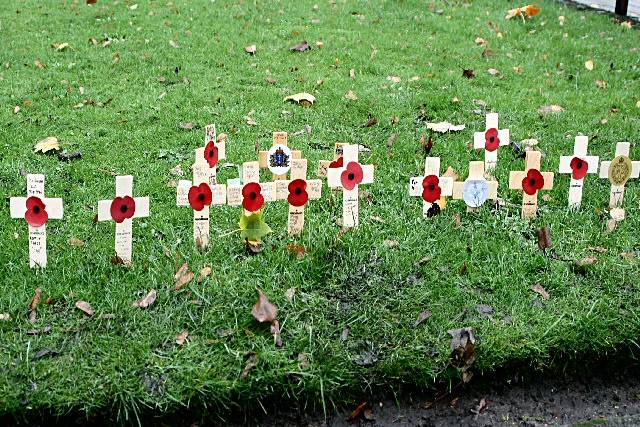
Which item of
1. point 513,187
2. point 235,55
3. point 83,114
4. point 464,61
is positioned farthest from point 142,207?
point 464,61

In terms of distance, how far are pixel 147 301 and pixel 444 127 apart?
268 cm

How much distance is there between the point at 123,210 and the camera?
312cm

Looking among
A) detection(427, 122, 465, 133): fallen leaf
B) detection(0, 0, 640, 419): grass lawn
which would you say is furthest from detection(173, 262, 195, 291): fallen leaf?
detection(427, 122, 465, 133): fallen leaf

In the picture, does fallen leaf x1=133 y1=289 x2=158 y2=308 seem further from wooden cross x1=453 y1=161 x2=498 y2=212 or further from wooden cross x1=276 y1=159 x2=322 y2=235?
wooden cross x1=453 y1=161 x2=498 y2=212

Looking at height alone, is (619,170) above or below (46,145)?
below

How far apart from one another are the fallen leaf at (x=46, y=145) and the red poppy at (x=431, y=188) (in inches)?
98.4

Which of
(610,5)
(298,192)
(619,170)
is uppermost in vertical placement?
(610,5)

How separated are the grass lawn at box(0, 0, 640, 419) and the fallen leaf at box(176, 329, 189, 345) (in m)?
0.02

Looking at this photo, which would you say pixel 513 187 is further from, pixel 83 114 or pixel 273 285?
pixel 83 114

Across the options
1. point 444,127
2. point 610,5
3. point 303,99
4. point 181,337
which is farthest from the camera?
point 610,5

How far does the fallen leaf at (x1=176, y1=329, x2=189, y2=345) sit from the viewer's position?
2.81 meters

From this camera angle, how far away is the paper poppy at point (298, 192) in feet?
10.9

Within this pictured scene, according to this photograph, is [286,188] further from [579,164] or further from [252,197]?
[579,164]

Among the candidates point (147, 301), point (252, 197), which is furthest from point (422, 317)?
point (147, 301)
